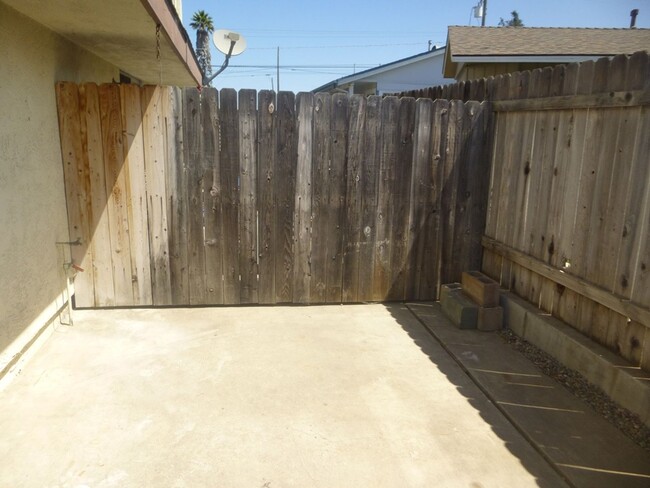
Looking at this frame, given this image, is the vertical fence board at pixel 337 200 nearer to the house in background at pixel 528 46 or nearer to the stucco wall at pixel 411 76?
the house in background at pixel 528 46

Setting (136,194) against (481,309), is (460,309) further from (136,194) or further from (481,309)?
(136,194)

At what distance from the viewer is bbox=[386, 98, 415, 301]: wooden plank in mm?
4332

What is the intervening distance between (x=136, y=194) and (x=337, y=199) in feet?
5.67

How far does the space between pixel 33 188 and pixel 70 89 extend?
0.93m

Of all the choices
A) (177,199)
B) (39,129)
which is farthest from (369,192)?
(39,129)

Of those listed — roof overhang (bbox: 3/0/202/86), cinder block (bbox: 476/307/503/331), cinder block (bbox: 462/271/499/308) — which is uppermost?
roof overhang (bbox: 3/0/202/86)

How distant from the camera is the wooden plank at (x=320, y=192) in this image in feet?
13.7

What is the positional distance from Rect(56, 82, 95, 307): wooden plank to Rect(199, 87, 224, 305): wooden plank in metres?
0.94

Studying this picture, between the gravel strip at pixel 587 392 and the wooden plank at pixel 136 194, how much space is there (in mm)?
3076

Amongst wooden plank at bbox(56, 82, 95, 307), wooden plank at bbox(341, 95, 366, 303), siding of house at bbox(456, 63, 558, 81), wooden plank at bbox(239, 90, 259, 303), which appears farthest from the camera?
siding of house at bbox(456, 63, 558, 81)

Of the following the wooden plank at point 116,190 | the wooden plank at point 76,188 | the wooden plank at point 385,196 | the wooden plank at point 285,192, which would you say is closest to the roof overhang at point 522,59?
the wooden plank at point 385,196

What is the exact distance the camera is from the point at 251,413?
2.69 m

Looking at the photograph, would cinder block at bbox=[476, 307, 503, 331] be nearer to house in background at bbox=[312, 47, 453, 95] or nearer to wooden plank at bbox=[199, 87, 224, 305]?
wooden plank at bbox=[199, 87, 224, 305]

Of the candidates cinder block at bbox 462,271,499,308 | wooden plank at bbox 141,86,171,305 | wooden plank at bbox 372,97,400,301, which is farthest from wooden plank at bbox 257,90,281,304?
cinder block at bbox 462,271,499,308
